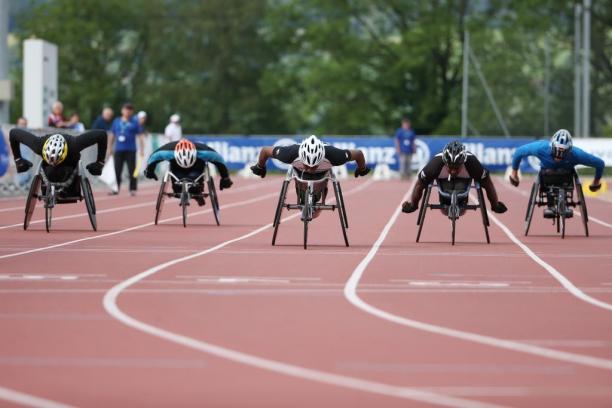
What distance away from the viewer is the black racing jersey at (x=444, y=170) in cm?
1942

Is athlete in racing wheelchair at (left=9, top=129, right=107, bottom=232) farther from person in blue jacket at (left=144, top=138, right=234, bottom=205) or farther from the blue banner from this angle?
the blue banner

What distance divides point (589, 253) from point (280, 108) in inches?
3029

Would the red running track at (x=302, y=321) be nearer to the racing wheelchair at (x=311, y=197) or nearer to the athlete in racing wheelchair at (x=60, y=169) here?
the racing wheelchair at (x=311, y=197)

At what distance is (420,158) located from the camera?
58.0m

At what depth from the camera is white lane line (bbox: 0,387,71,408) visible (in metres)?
7.48

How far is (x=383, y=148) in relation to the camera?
57406 mm

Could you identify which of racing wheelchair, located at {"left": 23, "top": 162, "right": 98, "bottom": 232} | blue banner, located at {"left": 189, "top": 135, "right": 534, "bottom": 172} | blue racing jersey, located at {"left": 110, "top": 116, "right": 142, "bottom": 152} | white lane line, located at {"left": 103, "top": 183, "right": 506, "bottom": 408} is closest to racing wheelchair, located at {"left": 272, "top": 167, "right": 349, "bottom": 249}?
racing wheelchair, located at {"left": 23, "top": 162, "right": 98, "bottom": 232}

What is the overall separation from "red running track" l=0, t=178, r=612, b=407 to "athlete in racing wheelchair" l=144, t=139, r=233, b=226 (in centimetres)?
203

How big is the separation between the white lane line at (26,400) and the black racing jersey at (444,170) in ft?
38.8

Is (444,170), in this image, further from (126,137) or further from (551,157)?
(126,137)

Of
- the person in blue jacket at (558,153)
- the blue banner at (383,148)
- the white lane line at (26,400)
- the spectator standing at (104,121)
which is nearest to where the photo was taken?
the white lane line at (26,400)

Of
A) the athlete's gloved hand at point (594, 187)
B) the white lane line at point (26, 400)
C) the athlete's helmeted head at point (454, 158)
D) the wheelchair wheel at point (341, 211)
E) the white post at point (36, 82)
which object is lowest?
the white lane line at point (26, 400)

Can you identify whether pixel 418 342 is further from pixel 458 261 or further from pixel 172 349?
pixel 458 261

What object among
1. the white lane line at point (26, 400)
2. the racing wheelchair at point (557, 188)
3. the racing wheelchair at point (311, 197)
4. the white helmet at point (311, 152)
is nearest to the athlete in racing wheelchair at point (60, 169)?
the racing wheelchair at point (311, 197)
